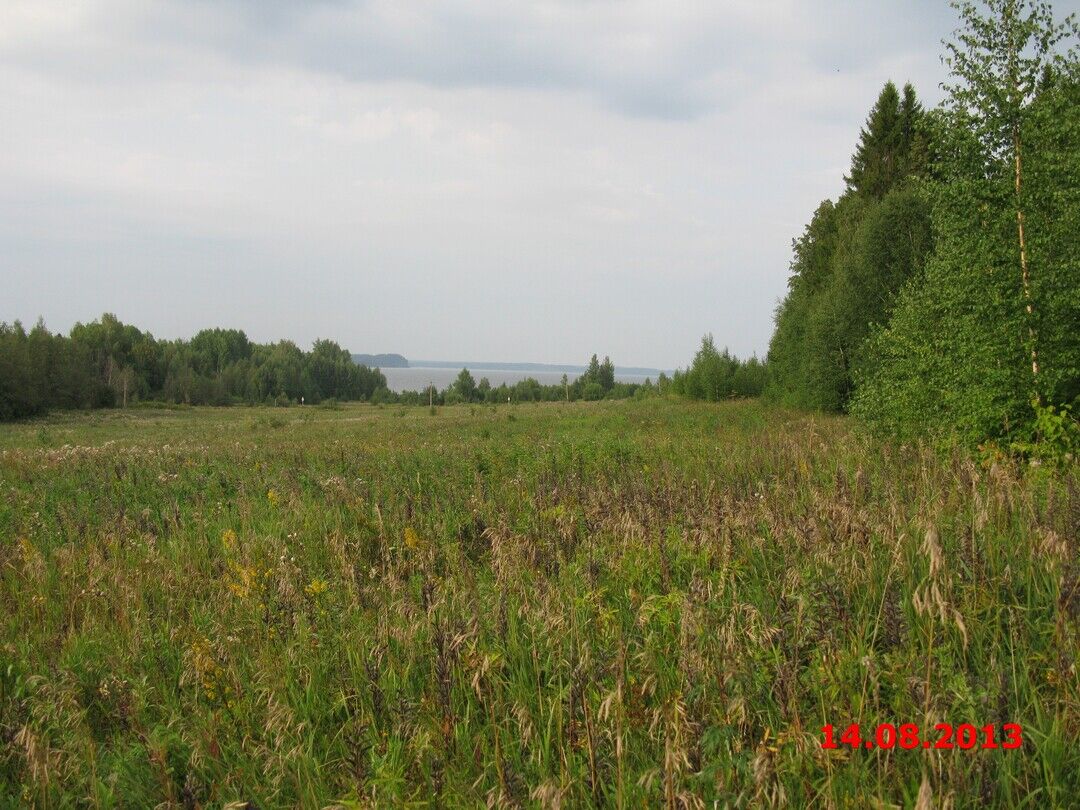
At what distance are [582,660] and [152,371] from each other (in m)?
106

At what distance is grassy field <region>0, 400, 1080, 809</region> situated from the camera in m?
2.45

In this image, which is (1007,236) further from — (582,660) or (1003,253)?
(582,660)

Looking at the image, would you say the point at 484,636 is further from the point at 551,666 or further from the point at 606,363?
the point at 606,363

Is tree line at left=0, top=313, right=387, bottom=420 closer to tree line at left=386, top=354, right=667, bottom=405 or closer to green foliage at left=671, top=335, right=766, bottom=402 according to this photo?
tree line at left=386, top=354, right=667, bottom=405

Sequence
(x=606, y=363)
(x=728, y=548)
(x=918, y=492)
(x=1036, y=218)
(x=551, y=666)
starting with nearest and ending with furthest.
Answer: (x=551, y=666) < (x=728, y=548) < (x=918, y=492) < (x=1036, y=218) < (x=606, y=363)

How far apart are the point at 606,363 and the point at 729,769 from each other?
376 ft

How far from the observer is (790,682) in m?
2.58

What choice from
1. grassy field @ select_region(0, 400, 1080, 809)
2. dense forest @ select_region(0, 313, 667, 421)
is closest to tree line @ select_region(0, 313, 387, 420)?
dense forest @ select_region(0, 313, 667, 421)

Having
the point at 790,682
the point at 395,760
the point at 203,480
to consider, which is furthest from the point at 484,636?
the point at 203,480
